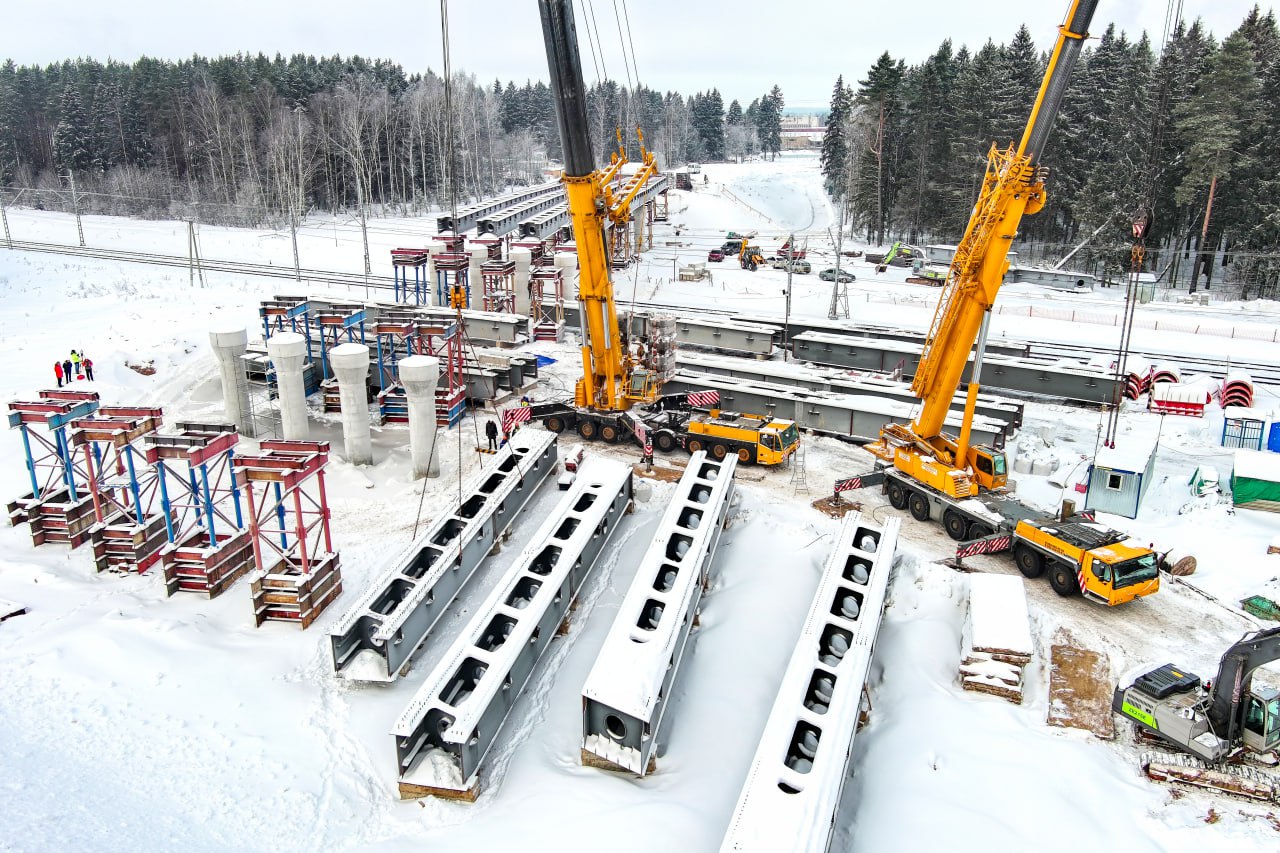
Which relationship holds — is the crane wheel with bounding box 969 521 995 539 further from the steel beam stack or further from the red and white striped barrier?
the steel beam stack

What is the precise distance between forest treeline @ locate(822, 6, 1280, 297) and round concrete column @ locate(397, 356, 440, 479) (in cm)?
4273

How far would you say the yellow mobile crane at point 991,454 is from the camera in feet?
58.9

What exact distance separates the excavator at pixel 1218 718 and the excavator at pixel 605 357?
1239 centimetres

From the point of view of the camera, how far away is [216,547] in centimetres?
1836

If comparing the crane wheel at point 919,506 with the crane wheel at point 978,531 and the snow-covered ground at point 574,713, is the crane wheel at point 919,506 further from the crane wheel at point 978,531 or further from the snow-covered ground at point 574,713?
the crane wheel at point 978,531

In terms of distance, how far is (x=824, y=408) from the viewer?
2797 centimetres

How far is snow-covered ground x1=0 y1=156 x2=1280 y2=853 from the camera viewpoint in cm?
1243

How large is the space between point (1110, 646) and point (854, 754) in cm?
656

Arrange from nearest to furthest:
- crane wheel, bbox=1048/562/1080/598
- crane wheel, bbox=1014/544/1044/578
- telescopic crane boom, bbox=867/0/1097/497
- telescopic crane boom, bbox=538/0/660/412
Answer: crane wheel, bbox=1048/562/1080/598 < telescopic crane boom, bbox=867/0/1097/497 < crane wheel, bbox=1014/544/1044/578 < telescopic crane boom, bbox=538/0/660/412

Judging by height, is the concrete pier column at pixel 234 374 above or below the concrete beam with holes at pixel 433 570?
above

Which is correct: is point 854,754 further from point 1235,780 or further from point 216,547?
point 216,547

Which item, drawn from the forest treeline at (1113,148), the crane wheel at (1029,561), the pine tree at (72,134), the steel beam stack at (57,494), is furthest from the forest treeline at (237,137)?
the crane wheel at (1029,561)

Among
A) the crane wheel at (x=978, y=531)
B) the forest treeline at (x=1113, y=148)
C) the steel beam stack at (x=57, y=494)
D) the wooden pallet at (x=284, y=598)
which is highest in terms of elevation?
the forest treeline at (x=1113, y=148)

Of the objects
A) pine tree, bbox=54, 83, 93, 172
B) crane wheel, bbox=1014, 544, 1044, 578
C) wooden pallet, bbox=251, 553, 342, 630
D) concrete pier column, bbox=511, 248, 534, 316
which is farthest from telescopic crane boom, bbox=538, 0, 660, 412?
pine tree, bbox=54, 83, 93, 172
